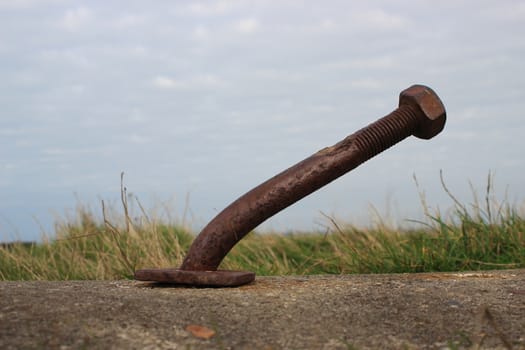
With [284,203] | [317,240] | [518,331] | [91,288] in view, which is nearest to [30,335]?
[91,288]

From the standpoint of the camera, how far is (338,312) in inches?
84.6

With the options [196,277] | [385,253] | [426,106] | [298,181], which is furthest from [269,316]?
[385,253]

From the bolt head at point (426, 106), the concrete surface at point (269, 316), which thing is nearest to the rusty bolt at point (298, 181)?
the bolt head at point (426, 106)

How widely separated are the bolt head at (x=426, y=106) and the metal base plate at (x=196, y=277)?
999 mm

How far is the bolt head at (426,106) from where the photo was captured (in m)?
2.66

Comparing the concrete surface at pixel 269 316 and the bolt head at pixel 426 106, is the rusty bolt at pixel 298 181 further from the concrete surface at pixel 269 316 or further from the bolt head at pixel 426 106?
the concrete surface at pixel 269 316

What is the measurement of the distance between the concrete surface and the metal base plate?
4 cm

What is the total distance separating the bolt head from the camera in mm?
2662

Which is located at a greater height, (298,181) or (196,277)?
(298,181)

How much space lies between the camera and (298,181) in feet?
8.58

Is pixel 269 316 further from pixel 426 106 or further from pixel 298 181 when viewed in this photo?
pixel 426 106

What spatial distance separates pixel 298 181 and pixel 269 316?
2.32ft

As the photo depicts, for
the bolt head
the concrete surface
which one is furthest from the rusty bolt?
the concrete surface

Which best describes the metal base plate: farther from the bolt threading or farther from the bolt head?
the bolt head
